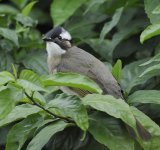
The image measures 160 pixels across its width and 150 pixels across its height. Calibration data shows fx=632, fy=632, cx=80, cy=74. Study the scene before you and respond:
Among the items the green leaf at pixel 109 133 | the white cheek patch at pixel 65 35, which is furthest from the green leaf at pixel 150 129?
the white cheek patch at pixel 65 35

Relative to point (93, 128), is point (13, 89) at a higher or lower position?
higher

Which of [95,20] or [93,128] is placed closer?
[93,128]

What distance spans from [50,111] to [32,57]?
1385 millimetres

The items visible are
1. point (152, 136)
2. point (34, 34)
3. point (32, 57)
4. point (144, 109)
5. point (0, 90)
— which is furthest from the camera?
point (34, 34)

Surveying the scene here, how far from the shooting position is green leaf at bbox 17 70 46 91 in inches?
119

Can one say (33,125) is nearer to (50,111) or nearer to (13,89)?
(50,111)

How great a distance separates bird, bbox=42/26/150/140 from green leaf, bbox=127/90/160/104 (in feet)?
0.48

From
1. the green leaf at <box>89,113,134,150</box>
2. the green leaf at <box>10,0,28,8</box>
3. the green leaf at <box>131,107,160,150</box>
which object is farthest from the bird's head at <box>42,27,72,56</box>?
the green leaf at <box>131,107,160,150</box>

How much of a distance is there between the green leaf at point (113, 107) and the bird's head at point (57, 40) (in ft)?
5.42

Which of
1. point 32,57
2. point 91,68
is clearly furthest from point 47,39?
point 91,68

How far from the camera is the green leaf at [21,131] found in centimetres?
340

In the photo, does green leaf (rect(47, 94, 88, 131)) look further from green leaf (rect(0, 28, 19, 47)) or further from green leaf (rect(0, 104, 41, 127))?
green leaf (rect(0, 28, 19, 47))

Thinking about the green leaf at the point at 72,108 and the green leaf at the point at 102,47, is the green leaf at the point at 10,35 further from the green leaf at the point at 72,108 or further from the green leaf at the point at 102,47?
the green leaf at the point at 72,108

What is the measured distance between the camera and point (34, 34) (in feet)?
16.6
